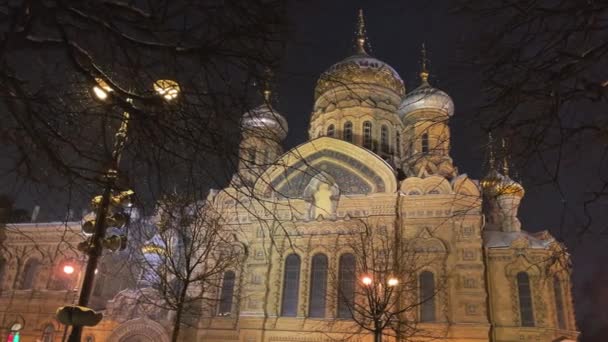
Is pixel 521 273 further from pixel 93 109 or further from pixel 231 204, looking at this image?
pixel 93 109

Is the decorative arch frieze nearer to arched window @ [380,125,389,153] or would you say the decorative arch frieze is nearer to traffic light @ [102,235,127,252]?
traffic light @ [102,235,127,252]

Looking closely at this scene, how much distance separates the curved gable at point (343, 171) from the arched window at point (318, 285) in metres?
2.82

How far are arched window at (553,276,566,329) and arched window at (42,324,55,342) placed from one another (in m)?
21.6

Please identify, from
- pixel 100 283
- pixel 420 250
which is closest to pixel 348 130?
pixel 420 250

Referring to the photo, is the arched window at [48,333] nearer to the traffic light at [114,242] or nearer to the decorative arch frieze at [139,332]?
the decorative arch frieze at [139,332]

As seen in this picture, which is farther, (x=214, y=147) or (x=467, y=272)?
(x=467, y=272)

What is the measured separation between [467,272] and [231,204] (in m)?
10.3

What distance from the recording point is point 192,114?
187 inches

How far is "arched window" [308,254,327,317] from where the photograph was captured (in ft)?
68.0

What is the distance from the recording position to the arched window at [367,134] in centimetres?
2782

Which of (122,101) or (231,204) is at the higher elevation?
(231,204)

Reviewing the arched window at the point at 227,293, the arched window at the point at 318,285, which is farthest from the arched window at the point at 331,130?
the arched window at the point at 227,293

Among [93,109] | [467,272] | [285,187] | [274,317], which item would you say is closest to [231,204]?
[285,187]

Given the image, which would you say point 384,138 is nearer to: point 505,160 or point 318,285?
point 318,285
